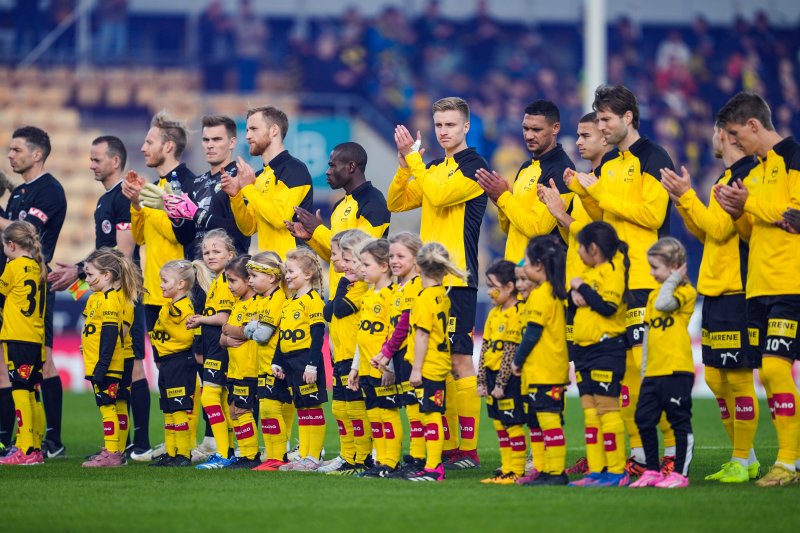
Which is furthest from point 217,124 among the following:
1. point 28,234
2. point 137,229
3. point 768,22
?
point 768,22

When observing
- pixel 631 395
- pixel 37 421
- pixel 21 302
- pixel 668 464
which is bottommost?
pixel 668 464

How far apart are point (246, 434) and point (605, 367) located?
10.1 feet

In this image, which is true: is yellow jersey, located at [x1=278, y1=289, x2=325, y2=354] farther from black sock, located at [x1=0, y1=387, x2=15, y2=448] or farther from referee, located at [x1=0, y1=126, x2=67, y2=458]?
black sock, located at [x1=0, y1=387, x2=15, y2=448]

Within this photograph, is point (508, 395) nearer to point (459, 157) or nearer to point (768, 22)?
point (459, 157)

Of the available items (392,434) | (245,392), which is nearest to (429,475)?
(392,434)

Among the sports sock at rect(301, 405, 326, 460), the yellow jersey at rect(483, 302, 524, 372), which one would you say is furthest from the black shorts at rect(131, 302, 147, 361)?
the yellow jersey at rect(483, 302, 524, 372)

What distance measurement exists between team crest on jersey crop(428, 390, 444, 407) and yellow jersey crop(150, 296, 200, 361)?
247cm

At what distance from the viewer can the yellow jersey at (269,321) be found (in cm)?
937

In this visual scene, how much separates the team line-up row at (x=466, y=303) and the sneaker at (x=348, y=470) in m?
0.04

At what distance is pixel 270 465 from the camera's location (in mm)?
9391

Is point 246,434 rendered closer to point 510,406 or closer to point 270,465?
point 270,465

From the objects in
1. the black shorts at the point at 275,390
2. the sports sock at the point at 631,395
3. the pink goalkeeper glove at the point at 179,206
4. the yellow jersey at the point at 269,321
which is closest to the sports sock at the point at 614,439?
the sports sock at the point at 631,395

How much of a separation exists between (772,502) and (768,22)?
21048 mm

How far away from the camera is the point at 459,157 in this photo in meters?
9.30
